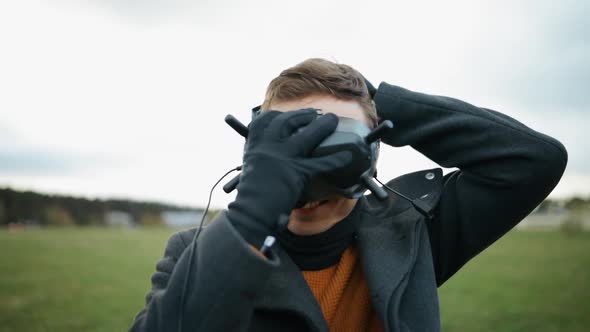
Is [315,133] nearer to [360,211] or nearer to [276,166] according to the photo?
[276,166]

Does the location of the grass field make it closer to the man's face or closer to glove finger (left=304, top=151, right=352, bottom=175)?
the man's face

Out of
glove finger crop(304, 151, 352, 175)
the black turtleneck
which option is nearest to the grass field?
the black turtleneck

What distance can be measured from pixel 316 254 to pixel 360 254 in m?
0.19

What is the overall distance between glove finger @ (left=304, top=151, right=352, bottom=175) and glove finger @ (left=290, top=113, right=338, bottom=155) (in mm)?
44

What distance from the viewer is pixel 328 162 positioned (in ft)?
4.90

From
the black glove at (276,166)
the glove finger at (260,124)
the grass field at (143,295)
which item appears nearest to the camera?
the black glove at (276,166)

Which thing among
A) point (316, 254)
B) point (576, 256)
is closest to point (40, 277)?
point (316, 254)

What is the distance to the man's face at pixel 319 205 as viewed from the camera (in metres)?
1.79

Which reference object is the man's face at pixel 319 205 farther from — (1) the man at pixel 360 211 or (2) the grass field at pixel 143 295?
(2) the grass field at pixel 143 295

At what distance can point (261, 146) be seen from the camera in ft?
4.75

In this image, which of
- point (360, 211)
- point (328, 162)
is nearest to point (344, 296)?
point (360, 211)

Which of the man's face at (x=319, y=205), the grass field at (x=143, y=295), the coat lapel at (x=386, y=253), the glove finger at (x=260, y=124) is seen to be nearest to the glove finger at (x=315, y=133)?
the glove finger at (x=260, y=124)

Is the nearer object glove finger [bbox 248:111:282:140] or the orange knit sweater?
glove finger [bbox 248:111:282:140]

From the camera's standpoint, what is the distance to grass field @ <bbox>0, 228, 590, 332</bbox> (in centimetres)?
700
